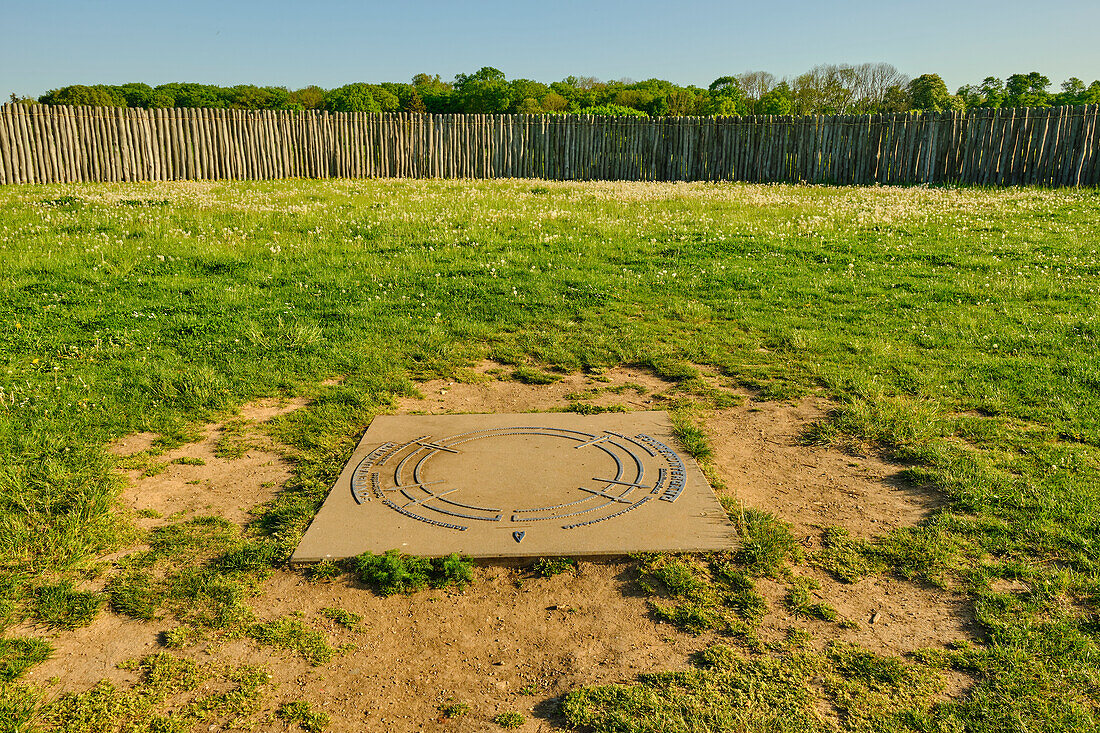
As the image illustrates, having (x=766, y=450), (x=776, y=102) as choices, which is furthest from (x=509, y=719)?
(x=776, y=102)

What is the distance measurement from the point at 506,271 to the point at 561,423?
5.14 metres

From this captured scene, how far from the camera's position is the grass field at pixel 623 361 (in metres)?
3.20

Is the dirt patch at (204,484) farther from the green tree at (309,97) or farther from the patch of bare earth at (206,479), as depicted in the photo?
the green tree at (309,97)

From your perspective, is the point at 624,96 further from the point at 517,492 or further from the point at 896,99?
the point at 517,492

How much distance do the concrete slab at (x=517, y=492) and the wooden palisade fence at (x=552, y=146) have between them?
20.4 m

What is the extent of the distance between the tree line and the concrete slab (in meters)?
38.5

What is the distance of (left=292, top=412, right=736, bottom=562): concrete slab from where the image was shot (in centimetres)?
405

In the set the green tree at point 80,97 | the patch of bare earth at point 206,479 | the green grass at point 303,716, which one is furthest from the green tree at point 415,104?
the green grass at point 303,716

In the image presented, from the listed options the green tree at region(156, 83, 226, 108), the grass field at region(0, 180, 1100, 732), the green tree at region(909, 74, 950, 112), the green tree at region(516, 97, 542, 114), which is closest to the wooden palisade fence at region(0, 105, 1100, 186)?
the grass field at region(0, 180, 1100, 732)

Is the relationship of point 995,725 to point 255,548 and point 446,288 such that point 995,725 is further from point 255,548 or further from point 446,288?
point 446,288

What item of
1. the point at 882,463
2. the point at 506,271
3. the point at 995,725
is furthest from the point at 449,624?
the point at 506,271

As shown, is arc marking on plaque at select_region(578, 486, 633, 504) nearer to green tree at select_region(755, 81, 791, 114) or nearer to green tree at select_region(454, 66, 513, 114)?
green tree at select_region(755, 81, 791, 114)

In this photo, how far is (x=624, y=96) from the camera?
2339 inches

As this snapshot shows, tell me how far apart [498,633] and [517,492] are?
119 cm
